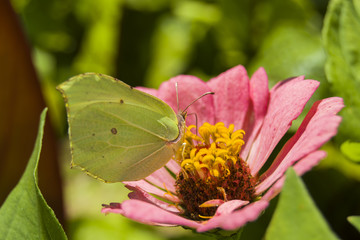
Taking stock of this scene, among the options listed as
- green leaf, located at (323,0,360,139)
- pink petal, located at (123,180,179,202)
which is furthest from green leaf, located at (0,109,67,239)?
green leaf, located at (323,0,360,139)

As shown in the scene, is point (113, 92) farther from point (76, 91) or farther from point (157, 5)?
point (157, 5)

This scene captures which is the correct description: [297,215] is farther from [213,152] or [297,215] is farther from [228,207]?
[213,152]

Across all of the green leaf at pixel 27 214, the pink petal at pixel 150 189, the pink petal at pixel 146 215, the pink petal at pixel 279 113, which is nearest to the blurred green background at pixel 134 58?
the pink petal at pixel 279 113

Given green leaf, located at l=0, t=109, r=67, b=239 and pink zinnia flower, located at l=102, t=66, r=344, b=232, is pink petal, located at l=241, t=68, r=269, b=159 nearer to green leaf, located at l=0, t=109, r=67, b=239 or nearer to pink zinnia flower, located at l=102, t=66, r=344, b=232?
pink zinnia flower, located at l=102, t=66, r=344, b=232

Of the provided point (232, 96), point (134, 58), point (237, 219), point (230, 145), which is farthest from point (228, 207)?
point (134, 58)

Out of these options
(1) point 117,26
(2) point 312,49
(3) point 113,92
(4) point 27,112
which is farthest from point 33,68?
(2) point 312,49

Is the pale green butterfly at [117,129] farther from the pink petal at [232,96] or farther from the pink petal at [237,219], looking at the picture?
the pink petal at [237,219]
